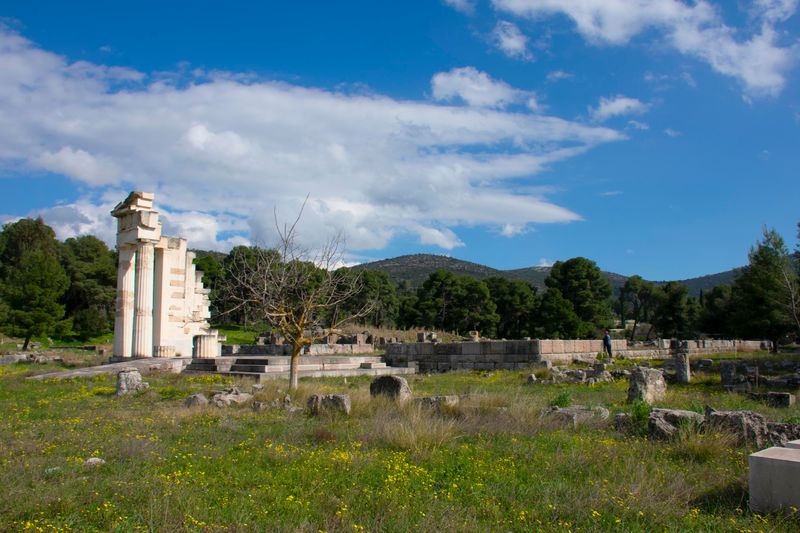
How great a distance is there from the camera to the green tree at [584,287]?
63.8 m

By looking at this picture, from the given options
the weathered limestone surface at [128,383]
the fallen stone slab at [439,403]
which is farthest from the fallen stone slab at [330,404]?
the weathered limestone surface at [128,383]

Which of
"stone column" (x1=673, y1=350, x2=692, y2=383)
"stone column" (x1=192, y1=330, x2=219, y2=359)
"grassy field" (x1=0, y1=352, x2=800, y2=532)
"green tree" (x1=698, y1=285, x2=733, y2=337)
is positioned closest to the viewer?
"grassy field" (x1=0, y1=352, x2=800, y2=532)

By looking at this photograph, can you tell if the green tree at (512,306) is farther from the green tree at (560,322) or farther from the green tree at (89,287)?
the green tree at (89,287)

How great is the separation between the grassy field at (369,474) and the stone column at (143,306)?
1703cm

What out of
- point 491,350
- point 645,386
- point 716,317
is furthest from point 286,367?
point 716,317

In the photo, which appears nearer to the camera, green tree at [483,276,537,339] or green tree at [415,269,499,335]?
green tree at [415,269,499,335]

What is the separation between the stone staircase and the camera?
895 inches

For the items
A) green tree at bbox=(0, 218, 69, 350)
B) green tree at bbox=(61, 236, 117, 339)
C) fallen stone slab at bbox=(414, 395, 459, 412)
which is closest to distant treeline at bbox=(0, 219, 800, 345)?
green tree at bbox=(61, 236, 117, 339)

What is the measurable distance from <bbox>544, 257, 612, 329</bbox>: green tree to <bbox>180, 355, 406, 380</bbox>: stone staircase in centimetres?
4082

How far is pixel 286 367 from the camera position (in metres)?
23.3

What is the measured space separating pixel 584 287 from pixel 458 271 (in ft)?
184

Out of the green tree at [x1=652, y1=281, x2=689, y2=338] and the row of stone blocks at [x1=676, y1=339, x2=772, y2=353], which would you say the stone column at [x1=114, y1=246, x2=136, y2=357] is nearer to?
the row of stone blocks at [x1=676, y1=339, x2=772, y2=353]

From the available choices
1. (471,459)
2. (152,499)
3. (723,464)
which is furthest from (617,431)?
(152,499)

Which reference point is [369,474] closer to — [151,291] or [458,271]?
[151,291]
